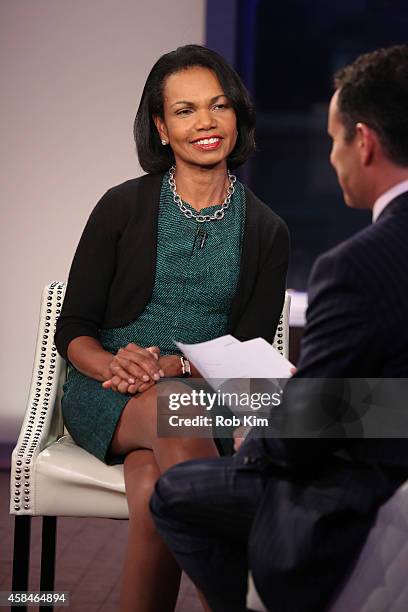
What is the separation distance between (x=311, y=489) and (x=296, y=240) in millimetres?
7594

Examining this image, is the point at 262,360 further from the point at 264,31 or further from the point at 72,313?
the point at 264,31

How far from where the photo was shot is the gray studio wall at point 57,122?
4305mm

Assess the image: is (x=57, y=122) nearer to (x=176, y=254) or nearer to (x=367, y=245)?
(x=176, y=254)

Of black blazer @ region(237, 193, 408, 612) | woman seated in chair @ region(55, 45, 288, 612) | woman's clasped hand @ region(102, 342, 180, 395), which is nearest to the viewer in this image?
black blazer @ region(237, 193, 408, 612)

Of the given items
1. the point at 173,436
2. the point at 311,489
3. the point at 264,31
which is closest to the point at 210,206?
the point at 173,436

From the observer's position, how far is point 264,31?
7.25 metres

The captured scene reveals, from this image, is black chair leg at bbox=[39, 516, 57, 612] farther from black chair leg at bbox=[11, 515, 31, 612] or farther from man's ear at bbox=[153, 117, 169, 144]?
man's ear at bbox=[153, 117, 169, 144]

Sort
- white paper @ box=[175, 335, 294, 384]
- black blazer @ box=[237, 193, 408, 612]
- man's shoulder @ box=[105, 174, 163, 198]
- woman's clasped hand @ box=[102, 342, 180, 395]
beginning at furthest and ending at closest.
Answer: man's shoulder @ box=[105, 174, 163, 198] → woman's clasped hand @ box=[102, 342, 180, 395] → white paper @ box=[175, 335, 294, 384] → black blazer @ box=[237, 193, 408, 612]

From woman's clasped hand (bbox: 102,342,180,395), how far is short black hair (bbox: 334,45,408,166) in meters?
0.91

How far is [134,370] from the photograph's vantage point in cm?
252

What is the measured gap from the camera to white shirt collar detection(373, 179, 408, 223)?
5.90 feet

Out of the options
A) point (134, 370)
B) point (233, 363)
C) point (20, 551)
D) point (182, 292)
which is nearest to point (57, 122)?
point (182, 292)

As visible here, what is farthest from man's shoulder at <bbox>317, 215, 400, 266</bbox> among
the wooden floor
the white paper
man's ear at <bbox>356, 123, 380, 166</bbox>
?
the wooden floor

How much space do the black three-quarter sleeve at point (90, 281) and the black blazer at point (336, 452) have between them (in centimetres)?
101
